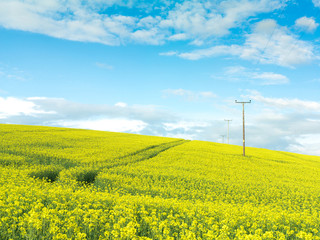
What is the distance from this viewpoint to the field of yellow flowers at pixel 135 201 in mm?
7652

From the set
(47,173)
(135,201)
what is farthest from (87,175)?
(135,201)

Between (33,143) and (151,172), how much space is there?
21.0 meters

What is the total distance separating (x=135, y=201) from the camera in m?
11.0

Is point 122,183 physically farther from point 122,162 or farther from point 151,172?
point 122,162

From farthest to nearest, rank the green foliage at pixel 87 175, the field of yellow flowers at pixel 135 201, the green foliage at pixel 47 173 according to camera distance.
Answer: the green foliage at pixel 87 175 < the green foliage at pixel 47 173 < the field of yellow flowers at pixel 135 201

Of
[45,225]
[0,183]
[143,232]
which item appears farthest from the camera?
[0,183]

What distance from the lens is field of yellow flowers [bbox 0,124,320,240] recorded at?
7652mm

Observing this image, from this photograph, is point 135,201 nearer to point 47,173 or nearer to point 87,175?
point 87,175

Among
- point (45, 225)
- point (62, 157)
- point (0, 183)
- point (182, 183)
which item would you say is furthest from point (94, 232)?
point (62, 157)

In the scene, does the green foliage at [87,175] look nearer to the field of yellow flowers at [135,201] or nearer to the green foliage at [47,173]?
the field of yellow flowers at [135,201]

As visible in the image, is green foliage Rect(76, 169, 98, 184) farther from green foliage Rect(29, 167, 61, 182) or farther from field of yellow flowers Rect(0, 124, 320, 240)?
green foliage Rect(29, 167, 61, 182)

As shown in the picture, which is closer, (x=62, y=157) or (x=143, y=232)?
(x=143, y=232)

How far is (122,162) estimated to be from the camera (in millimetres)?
28562

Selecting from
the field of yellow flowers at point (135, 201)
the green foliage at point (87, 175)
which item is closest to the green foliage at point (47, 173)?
the field of yellow flowers at point (135, 201)
